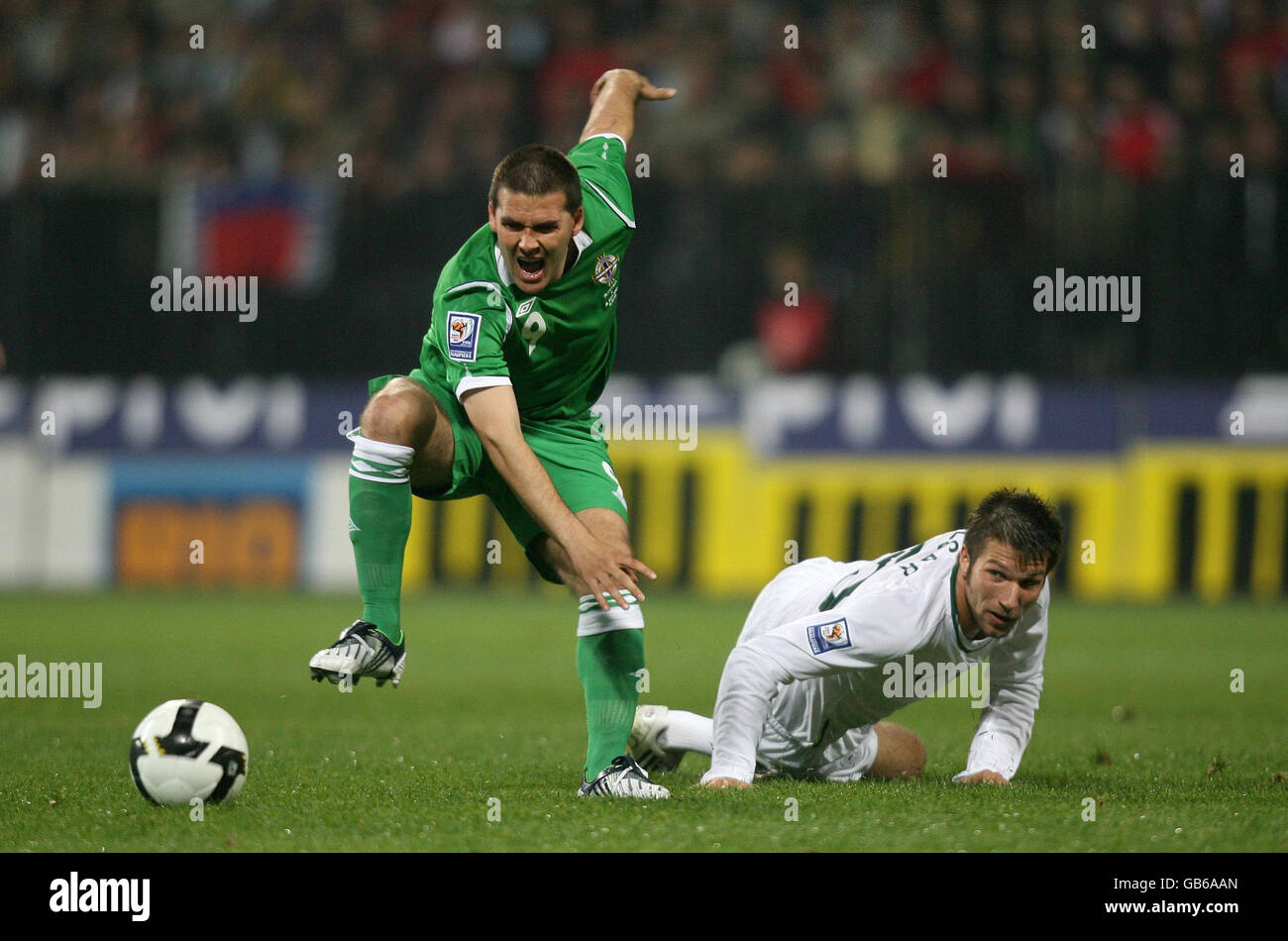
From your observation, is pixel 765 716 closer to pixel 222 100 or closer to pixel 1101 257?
pixel 1101 257

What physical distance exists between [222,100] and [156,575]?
4.93 metres

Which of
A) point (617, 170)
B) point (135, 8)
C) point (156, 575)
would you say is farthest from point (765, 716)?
point (135, 8)

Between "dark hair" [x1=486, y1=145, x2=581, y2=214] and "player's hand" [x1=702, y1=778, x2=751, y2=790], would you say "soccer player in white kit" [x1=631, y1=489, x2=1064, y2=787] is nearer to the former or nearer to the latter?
"player's hand" [x1=702, y1=778, x2=751, y2=790]

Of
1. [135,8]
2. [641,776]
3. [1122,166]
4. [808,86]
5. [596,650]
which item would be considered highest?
[135,8]

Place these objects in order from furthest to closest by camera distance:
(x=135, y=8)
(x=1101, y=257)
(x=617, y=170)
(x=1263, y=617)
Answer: (x=135, y=8) < (x=1101, y=257) < (x=1263, y=617) < (x=617, y=170)

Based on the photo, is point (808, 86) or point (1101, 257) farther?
point (808, 86)

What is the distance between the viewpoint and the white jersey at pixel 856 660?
498 cm

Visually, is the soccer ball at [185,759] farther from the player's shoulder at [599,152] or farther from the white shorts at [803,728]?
the player's shoulder at [599,152]

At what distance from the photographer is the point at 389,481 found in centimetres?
529

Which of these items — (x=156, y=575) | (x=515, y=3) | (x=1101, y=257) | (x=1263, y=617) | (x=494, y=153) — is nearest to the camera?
(x=1263, y=617)

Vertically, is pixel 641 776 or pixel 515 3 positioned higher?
pixel 515 3

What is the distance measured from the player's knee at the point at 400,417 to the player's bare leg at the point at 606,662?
0.56 m

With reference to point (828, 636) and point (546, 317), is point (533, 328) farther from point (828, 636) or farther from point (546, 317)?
point (828, 636)

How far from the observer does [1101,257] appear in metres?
12.6
